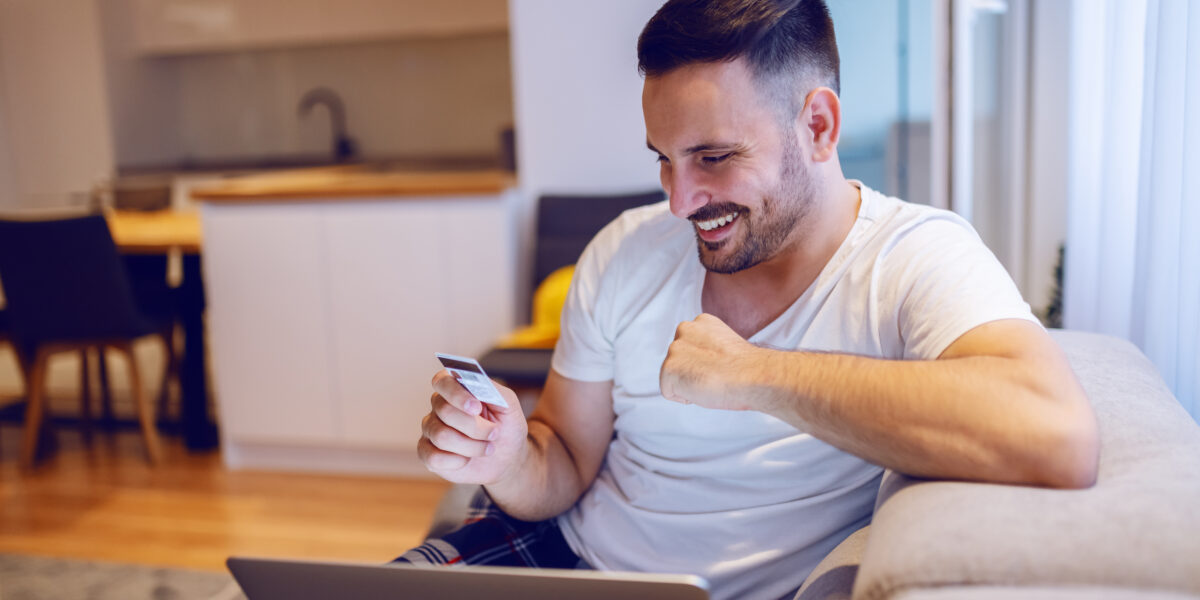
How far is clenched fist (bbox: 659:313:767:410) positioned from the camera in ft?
3.05

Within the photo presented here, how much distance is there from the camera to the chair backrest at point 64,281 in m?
3.03

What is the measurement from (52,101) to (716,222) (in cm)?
571

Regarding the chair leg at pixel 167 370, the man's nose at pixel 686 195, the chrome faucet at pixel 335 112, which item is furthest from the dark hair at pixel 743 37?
the chrome faucet at pixel 335 112

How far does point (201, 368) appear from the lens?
3.40 meters

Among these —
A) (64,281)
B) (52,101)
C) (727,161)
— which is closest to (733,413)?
(727,161)

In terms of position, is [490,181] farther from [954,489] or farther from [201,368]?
[954,489]

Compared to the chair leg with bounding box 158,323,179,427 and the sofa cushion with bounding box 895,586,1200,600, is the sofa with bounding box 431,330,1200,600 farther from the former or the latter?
the chair leg with bounding box 158,323,179,427

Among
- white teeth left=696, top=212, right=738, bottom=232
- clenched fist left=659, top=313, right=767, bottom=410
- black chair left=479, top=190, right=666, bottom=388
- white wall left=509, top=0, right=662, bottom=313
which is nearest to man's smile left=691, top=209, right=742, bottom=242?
white teeth left=696, top=212, right=738, bottom=232

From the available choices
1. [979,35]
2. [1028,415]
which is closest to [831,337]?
[1028,415]

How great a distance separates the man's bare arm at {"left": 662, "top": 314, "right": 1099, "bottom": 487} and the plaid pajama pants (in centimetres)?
39

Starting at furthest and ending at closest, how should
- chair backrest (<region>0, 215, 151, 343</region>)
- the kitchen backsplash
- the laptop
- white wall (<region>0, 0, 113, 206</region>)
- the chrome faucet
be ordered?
the chrome faucet → the kitchen backsplash → white wall (<region>0, 0, 113, 206</region>) → chair backrest (<region>0, 215, 151, 343</region>) → the laptop

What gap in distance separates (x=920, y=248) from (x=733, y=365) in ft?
0.88

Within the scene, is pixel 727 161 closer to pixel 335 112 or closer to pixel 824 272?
pixel 824 272

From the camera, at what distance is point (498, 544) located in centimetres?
119
